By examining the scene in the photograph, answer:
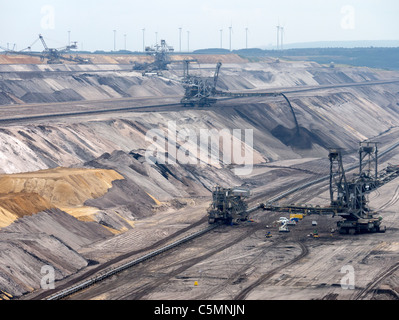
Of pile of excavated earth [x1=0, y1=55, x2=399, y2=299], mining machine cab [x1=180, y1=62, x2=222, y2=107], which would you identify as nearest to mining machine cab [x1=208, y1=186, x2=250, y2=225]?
pile of excavated earth [x1=0, y1=55, x2=399, y2=299]

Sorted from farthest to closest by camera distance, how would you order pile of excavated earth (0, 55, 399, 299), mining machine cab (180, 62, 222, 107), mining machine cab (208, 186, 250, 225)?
1. mining machine cab (180, 62, 222, 107)
2. mining machine cab (208, 186, 250, 225)
3. pile of excavated earth (0, 55, 399, 299)

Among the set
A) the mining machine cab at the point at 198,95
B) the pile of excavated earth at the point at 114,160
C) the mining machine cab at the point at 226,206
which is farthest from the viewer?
the mining machine cab at the point at 198,95

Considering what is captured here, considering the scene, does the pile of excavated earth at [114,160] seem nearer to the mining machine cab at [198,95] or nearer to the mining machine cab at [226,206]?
the mining machine cab at [226,206]

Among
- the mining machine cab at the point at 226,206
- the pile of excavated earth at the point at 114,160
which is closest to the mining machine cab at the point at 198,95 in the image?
the pile of excavated earth at the point at 114,160

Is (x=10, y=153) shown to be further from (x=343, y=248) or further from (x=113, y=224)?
(x=343, y=248)

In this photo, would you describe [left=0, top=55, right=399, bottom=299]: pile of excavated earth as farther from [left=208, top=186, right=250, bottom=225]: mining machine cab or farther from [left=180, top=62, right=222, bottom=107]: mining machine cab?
[left=180, top=62, right=222, bottom=107]: mining machine cab

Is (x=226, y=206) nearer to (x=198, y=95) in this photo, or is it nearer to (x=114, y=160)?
(x=114, y=160)
